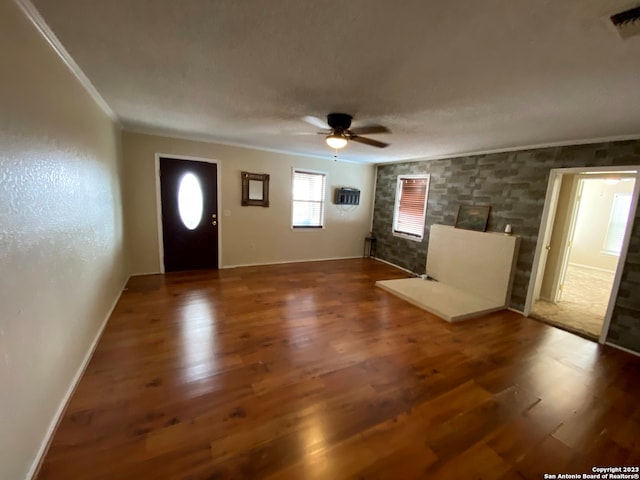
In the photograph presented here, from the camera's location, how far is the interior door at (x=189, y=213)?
4.69 m

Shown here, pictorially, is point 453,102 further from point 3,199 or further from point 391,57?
point 3,199

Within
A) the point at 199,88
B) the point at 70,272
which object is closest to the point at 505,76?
the point at 199,88

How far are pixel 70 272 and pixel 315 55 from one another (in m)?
2.35

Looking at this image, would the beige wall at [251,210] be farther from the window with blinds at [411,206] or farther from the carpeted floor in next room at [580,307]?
the carpeted floor in next room at [580,307]

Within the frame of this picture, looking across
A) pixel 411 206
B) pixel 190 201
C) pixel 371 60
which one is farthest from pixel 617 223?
pixel 190 201

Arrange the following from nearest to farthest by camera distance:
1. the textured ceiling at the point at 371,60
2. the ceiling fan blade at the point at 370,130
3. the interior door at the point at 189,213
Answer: the textured ceiling at the point at 371,60 → the ceiling fan blade at the point at 370,130 → the interior door at the point at 189,213

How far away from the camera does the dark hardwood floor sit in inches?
61.1

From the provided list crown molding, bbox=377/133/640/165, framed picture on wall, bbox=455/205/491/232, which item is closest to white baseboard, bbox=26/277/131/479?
framed picture on wall, bbox=455/205/491/232

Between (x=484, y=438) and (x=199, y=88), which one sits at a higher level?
(x=199, y=88)

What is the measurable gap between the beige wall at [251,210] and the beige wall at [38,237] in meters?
2.13

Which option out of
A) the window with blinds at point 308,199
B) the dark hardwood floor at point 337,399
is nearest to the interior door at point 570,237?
the dark hardwood floor at point 337,399

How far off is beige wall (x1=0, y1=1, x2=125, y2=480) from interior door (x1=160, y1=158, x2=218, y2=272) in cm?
224

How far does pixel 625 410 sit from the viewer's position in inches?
82.1

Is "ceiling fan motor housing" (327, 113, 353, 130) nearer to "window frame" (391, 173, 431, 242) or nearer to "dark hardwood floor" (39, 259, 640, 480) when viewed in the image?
"dark hardwood floor" (39, 259, 640, 480)
